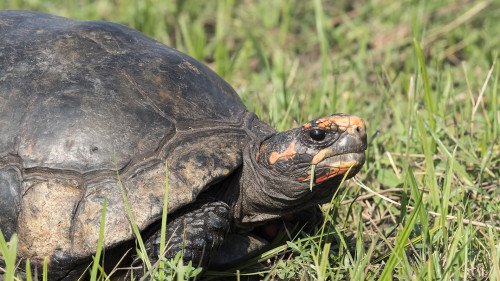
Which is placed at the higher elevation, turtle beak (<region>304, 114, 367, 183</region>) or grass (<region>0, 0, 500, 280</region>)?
turtle beak (<region>304, 114, 367, 183</region>)

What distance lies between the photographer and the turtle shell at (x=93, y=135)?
3.03 metres

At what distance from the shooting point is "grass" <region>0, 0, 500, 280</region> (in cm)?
323

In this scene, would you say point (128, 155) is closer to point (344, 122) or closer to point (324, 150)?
point (324, 150)

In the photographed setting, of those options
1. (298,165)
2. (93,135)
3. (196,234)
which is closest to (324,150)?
(298,165)

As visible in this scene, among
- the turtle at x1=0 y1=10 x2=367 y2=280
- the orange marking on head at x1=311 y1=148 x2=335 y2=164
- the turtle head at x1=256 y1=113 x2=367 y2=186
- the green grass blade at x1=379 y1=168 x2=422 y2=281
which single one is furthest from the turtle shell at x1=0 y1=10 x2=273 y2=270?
the green grass blade at x1=379 y1=168 x2=422 y2=281

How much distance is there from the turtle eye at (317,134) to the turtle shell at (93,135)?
45cm

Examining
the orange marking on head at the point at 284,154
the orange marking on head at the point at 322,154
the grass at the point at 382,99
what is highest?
the orange marking on head at the point at 322,154

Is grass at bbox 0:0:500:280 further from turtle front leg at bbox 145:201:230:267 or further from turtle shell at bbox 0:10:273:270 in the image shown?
turtle shell at bbox 0:10:273:270

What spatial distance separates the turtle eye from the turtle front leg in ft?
1.99

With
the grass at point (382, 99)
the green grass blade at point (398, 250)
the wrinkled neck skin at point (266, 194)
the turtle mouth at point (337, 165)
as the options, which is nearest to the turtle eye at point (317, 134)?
the turtle mouth at point (337, 165)

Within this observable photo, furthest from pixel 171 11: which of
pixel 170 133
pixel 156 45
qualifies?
pixel 170 133

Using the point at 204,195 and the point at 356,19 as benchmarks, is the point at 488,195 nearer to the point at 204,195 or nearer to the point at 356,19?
the point at 204,195

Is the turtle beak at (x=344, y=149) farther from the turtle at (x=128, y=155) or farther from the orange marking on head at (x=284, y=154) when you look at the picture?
the orange marking on head at (x=284, y=154)

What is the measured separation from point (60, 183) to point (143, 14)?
4448 mm
